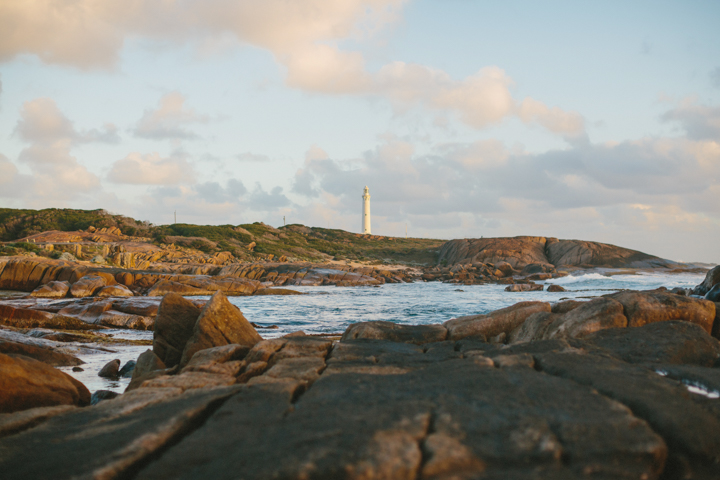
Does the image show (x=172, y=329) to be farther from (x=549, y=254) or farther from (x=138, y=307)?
(x=549, y=254)

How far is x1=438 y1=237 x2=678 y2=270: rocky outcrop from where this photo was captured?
60125 mm

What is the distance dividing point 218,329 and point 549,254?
6523 cm

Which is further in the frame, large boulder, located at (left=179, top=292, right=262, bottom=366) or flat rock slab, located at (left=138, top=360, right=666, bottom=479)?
large boulder, located at (left=179, top=292, right=262, bottom=366)

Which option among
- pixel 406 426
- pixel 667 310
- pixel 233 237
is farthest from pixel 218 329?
pixel 233 237

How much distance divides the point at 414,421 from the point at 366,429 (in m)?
0.39

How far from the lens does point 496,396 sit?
3852 millimetres

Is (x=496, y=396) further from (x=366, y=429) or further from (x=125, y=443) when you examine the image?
(x=125, y=443)

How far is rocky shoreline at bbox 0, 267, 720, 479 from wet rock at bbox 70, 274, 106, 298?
21348 mm

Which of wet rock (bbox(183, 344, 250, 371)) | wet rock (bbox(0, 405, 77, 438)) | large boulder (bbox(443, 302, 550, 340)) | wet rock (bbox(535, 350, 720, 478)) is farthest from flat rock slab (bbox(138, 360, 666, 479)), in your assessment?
large boulder (bbox(443, 302, 550, 340))

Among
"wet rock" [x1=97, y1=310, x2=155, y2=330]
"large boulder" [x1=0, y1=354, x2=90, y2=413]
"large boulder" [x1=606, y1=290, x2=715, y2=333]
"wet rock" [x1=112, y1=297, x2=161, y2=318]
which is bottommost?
"wet rock" [x1=97, y1=310, x2=155, y2=330]

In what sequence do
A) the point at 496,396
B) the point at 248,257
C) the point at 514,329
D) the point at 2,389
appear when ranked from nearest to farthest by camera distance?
the point at 496,396 → the point at 2,389 → the point at 514,329 → the point at 248,257

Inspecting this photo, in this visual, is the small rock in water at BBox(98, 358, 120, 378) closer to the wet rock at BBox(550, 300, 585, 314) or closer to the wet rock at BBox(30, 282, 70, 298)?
the wet rock at BBox(550, 300, 585, 314)

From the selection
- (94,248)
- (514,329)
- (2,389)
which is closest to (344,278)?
(94,248)

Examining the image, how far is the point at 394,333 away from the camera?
8.90 m
